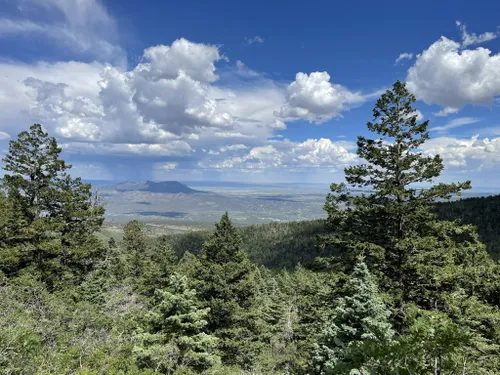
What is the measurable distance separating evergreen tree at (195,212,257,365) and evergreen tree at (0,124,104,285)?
878 cm

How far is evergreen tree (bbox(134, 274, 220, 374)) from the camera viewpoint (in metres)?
12.9

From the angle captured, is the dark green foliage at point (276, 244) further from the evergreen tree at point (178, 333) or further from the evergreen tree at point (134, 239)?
the evergreen tree at point (178, 333)

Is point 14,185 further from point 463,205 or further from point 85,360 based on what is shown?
point 463,205

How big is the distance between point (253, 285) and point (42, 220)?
1465 centimetres

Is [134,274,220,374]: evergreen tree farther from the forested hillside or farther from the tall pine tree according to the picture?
the forested hillside

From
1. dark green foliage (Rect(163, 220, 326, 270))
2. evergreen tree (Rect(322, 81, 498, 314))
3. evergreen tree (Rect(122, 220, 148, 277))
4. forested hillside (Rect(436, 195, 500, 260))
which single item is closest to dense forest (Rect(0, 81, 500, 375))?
evergreen tree (Rect(322, 81, 498, 314))

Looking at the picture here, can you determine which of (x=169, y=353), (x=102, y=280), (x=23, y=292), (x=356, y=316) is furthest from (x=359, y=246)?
(x=102, y=280)

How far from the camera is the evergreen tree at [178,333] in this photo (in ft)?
42.4

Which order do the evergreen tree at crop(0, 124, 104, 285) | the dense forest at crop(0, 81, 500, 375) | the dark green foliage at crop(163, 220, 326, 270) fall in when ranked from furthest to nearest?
1. the dark green foliage at crop(163, 220, 326, 270)
2. the evergreen tree at crop(0, 124, 104, 285)
3. the dense forest at crop(0, 81, 500, 375)

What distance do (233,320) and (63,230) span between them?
13.6 meters

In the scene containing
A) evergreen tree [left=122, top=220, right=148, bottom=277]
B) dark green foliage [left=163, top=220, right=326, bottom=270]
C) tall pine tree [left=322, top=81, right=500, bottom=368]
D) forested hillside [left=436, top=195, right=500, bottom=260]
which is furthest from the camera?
dark green foliage [left=163, top=220, right=326, bottom=270]

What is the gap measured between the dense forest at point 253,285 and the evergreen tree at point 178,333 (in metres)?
0.06

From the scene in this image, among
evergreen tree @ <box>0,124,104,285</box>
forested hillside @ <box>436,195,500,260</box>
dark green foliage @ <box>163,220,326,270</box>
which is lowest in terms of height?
dark green foliage @ <box>163,220,326,270</box>

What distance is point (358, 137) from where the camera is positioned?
13.7 meters
